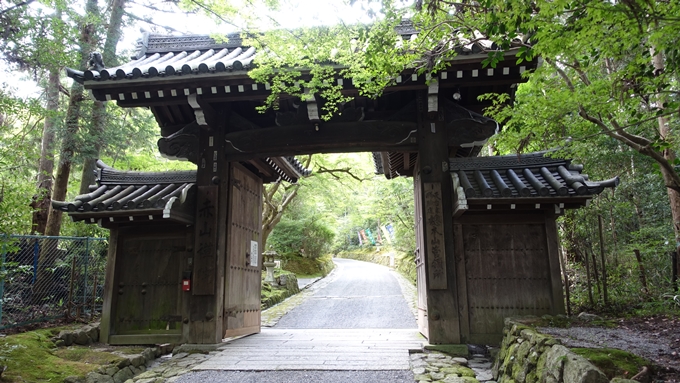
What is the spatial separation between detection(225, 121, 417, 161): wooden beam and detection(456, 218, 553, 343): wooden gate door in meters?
1.76

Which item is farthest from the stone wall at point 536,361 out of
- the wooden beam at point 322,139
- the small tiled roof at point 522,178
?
the wooden beam at point 322,139

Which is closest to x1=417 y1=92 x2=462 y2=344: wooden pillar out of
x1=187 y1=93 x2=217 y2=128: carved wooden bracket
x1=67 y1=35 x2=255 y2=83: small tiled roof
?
x1=67 y1=35 x2=255 y2=83: small tiled roof

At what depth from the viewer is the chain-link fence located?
7027 mm

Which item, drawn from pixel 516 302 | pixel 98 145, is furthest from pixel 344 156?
pixel 516 302

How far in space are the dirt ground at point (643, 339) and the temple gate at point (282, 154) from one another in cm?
113

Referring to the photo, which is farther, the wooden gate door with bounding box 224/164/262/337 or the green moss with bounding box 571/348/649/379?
the wooden gate door with bounding box 224/164/262/337

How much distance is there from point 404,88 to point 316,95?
53.1 inches

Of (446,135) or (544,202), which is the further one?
(446,135)

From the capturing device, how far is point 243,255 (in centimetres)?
753

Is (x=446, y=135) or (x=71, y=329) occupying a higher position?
(x=446, y=135)

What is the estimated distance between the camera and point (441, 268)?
5.88 metres

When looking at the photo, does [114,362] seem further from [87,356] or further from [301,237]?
[301,237]

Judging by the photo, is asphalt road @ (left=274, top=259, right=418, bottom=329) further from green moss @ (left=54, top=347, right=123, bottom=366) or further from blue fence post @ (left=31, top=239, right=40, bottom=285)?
blue fence post @ (left=31, top=239, right=40, bottom=285)

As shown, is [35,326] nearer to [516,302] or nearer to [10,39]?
[10,39]
